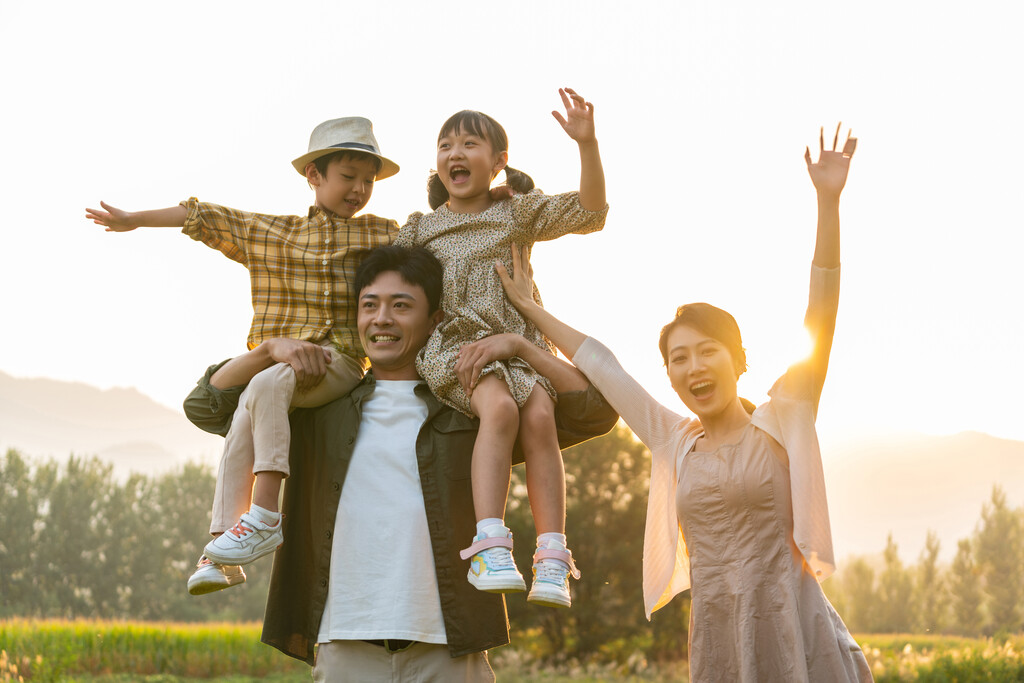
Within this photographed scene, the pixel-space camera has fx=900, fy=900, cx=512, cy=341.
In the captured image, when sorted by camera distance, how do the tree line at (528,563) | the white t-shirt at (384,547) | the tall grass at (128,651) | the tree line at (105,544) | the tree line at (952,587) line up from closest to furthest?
1. the white t-shirt at (384,547)
2. the tall grass at (128,651)
3. the tree line at (528,563)
4. the tree line at (952,587)
5. the tree line at (105,544)

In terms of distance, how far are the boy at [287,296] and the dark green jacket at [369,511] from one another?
0.62ft

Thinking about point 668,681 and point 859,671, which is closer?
point 859,671

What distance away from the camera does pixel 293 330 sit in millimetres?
4184

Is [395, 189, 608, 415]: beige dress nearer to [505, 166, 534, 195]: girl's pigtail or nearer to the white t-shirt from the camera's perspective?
[505, 166, 534, 195]: girl's pigtail

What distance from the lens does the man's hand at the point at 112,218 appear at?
4.22 meters

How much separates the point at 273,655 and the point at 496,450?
12854 millimetres

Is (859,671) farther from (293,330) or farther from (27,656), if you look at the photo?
(27,656)

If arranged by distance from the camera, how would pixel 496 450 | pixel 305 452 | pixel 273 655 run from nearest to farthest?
pixel 496 450 < pixel 305 452 < pixel 273 655

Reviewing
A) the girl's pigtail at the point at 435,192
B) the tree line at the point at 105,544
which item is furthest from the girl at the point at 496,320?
the tree line at the point at 105,544

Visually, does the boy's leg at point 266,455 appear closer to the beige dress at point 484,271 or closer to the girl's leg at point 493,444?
the beige dress at point 484,271

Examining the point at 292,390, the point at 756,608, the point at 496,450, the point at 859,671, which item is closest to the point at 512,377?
the point at 496,450

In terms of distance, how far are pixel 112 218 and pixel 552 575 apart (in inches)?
103

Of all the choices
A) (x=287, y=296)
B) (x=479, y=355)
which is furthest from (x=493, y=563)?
(x=287, y=296)

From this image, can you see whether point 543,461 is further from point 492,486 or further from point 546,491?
point 492,486
